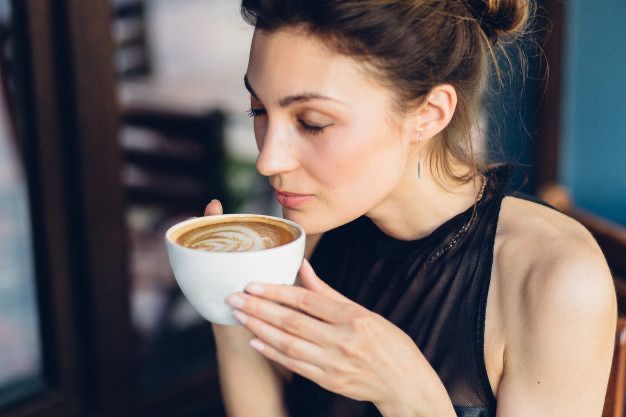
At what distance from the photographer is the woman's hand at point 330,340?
0.94 metres

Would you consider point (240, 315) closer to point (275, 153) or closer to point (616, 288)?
point (275, 153)

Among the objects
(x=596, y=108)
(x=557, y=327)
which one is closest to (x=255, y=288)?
(x=557, y=327)

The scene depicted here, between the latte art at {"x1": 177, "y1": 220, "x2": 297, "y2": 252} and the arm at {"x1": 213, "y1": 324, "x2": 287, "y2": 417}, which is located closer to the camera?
the latte art at {"x1": 177, "y1": 220, "x2": 297, "y2": 252}

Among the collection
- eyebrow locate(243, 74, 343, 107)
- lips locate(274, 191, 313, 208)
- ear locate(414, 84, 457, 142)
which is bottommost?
lips locate(274, 191, 313, 208)

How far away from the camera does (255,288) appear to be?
914 mm

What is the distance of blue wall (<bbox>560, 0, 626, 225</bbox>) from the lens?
3096 millimetres

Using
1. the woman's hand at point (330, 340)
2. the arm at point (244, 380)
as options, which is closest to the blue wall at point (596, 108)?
the arm at point (244, 380)

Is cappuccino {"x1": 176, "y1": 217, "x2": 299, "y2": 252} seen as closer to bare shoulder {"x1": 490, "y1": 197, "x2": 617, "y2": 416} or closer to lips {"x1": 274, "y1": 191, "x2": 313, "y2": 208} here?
lips {"x1": 274, "y1": 191, "x2": 313, "y2": 208}

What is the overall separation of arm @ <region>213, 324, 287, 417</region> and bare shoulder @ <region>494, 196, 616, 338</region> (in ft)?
1.63

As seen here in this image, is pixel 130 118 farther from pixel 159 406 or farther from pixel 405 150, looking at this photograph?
pixel 405 150

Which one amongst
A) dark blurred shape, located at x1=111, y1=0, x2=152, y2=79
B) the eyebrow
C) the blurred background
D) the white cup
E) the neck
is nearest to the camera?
the white cup

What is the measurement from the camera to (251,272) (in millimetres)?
905

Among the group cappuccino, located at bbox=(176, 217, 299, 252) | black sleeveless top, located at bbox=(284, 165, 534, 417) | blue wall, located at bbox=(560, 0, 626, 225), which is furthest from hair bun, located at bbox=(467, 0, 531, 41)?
blue wall, located at bbox=(560, 0, 626, 225)

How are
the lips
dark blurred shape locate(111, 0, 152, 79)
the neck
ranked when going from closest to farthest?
1. the lips
2. the neck
3. dark blurred shape locate(111, 0, 152, 79)
